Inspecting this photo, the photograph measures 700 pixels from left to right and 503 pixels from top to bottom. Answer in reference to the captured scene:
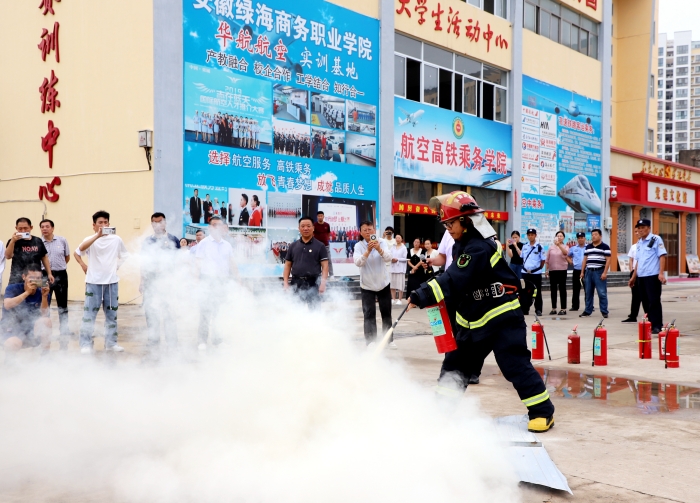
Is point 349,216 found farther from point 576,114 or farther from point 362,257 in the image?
point 576,114

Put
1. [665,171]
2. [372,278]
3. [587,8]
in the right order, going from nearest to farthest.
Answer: [372,278] → [587,8] → [665,171]

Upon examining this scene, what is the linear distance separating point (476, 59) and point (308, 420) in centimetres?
1908

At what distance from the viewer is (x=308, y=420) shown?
4.20 meters

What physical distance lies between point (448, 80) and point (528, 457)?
1772cm

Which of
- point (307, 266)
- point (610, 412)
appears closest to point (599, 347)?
point (610, 412)

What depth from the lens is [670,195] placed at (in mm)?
30953

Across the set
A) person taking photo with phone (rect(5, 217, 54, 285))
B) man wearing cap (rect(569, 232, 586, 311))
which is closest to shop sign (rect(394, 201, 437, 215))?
man wearing cap (rect(569, 232, 586, 311))

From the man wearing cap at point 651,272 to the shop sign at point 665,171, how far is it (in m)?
20.4

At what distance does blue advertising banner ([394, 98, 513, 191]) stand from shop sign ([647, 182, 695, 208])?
10.4 m

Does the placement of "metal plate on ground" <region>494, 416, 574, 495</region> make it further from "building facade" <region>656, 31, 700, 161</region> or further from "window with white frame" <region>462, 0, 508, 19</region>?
"building facade" <region>656, 31, 700, 161</region>

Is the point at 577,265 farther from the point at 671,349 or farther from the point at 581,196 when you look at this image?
the point at 581,196

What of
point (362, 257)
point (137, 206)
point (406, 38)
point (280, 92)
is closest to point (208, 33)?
point (280, 92)

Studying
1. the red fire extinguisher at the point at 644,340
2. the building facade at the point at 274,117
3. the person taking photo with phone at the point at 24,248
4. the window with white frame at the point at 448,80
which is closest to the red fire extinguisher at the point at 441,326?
the red fire extinguisher at the point at 644,340

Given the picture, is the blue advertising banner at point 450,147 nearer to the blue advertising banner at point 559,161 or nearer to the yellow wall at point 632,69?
the blue advertising banner at point 559,161
